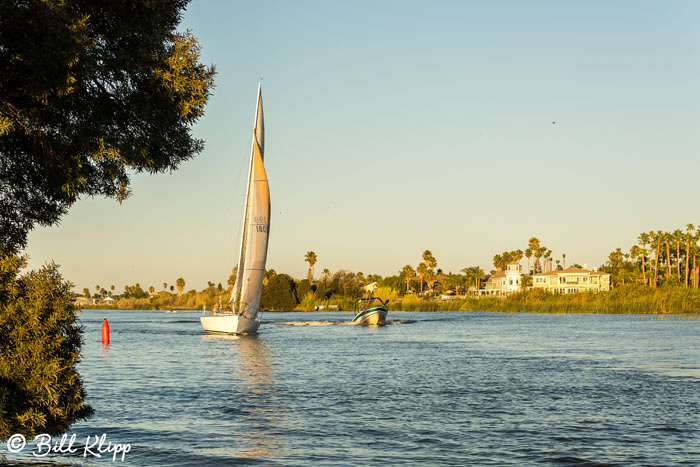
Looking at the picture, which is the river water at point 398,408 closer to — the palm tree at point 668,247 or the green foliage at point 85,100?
the green foliage at point 85,100

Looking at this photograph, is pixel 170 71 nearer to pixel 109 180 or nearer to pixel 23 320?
pixel 109 180

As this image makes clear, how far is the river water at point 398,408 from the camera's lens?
17.3 m

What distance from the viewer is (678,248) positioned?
155 meters

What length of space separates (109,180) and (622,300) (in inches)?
4197

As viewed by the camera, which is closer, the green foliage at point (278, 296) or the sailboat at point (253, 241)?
the sailboat at point (253, 241)

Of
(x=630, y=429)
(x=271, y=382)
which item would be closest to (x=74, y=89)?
(x=630, y=429)

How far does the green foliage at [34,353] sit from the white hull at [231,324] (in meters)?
50.7

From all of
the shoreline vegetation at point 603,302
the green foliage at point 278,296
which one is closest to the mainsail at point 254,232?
the shoreline vegetation at point 603,302

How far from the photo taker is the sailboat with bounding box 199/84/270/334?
61812 mm

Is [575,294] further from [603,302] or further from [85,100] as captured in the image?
[85,100]

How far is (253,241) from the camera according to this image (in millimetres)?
61719

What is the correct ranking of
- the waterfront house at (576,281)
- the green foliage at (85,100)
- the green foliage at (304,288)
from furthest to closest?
the green foliage at (304,288), the waterfront house at (576,281), the green foliage at (85,100)

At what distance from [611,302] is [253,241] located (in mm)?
68780

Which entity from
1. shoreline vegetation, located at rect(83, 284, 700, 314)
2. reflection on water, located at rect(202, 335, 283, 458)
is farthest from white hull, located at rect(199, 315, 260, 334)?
shoreline vegetation, located at rect(83, 284, 700, 314)
